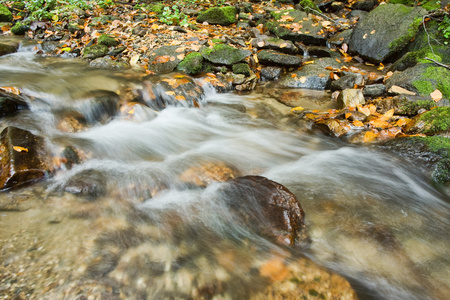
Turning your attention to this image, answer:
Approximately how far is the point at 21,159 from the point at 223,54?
16.6 ft

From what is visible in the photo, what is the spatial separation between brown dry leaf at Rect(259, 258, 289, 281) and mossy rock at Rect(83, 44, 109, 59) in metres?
6.92

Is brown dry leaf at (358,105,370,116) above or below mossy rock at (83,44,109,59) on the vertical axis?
below

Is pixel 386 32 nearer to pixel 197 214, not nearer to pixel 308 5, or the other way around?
pixel 308 5

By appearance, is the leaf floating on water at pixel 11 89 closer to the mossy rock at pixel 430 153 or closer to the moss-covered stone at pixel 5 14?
the mossy rock at pixel 430 153

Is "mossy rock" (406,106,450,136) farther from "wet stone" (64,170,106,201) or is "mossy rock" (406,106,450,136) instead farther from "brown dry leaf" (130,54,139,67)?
"brown dry leaf" (130,54,139,67)

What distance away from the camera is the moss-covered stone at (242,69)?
6.64 metres

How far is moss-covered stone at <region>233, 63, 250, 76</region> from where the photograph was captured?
6.64 metres

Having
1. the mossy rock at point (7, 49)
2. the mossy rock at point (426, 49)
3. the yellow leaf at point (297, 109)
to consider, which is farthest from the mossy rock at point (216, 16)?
the mossy rock at point (7, 49)

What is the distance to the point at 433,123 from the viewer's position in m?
4.12

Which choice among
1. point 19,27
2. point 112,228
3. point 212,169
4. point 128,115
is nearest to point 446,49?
point 212,169

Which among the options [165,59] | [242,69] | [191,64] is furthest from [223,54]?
[165,59]

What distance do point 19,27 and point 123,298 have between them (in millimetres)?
10524

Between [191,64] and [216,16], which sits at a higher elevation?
[216,16]

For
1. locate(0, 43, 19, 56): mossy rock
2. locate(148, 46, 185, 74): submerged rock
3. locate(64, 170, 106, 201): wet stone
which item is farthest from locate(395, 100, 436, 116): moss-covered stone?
locate(0, 43, 19, 56): mossy rock
